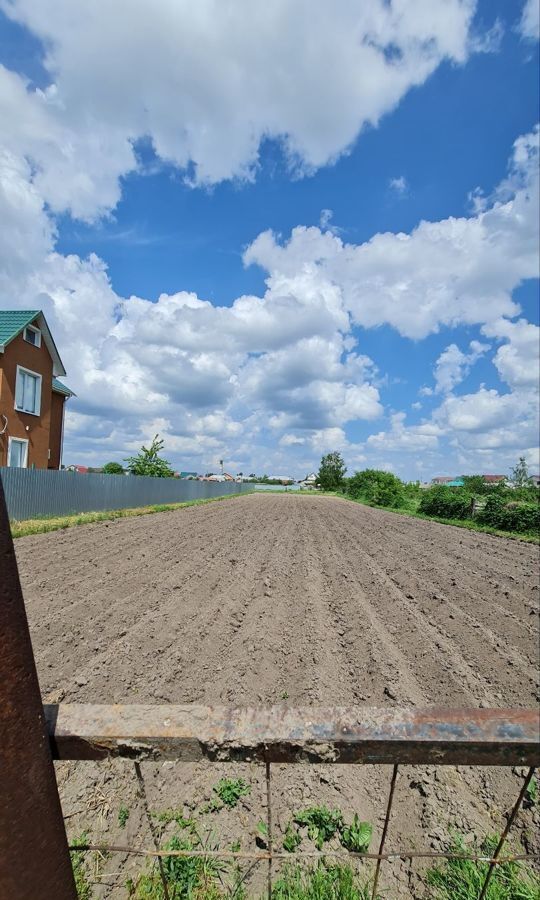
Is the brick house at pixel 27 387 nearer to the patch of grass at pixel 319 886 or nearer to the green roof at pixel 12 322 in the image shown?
the green roof at pixel 12 322

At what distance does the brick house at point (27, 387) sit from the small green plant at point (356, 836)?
54.4 feet

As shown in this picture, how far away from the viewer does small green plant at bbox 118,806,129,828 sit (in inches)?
107

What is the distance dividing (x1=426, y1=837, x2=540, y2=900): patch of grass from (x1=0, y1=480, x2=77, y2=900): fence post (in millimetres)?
2128

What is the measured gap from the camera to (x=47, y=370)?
19.3m

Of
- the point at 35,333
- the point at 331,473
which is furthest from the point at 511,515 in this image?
the point at 331,473

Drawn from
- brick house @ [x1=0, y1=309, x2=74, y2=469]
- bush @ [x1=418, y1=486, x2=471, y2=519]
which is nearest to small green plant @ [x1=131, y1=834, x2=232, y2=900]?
brick house @ [x1=0, y1=309, x2=74, y2=469]

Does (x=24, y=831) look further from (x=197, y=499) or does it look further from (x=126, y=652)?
(x=197, y=499)

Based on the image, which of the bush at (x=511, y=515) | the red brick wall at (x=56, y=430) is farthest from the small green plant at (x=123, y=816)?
the red brick wall at (x=56, y=430)

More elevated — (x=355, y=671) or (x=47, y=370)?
(x=47, y=370)

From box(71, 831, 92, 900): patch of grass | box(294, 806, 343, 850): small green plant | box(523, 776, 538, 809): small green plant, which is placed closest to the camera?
box(71, 831, 92, 900): patch of grass

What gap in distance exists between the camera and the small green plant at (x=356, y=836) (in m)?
2.59

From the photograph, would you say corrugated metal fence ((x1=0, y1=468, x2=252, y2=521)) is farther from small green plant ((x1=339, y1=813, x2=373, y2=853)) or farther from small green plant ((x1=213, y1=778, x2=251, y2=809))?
small green plant ((x1=339, y1=813, x2=373, y2=853))

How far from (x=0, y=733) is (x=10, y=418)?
18.1 meters

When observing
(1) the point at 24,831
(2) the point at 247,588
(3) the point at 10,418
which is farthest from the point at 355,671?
(3) the point at 10,418
